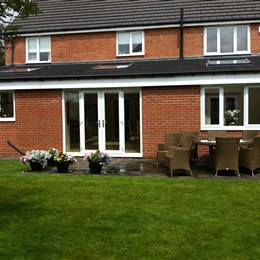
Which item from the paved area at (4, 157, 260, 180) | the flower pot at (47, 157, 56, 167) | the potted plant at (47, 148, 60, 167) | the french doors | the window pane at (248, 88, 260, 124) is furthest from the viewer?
the french doors

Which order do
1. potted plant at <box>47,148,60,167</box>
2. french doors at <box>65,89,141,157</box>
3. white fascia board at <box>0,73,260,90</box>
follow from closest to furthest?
potted plant at <box>47,148,60,167</box>
white fascia board at <box>0,73,260,90</box>
french doors at <box>65,89,141,157</box>

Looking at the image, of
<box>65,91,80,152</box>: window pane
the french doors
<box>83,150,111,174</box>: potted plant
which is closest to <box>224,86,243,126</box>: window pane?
the french doors

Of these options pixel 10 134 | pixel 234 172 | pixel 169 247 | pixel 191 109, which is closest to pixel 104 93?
pixel 191 109

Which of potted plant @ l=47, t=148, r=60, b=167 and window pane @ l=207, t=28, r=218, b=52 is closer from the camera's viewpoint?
potted plant @ l=47, t=148, r=60, b=167

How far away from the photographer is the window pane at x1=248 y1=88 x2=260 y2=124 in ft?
44.8

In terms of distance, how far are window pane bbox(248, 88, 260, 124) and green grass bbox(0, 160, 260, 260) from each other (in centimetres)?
468

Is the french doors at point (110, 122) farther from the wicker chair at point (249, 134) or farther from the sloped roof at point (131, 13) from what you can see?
the sloped roof at point (131, 13)

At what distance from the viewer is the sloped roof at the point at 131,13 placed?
60.4 feet

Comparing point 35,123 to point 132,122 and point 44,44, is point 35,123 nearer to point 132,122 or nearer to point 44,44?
point 132,122

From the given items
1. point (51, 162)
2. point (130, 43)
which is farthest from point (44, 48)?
point (51, 162)

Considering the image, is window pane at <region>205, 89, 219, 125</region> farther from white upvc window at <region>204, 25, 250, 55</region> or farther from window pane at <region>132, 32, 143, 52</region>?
window pane at <region>132, 32, 143, 52</region>

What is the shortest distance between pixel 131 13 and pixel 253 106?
9349 mm

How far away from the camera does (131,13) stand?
20.0 m

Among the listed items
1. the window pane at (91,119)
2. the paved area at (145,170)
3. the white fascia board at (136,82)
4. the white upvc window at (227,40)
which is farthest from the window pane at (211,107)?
the white upvc window at (227,40)
